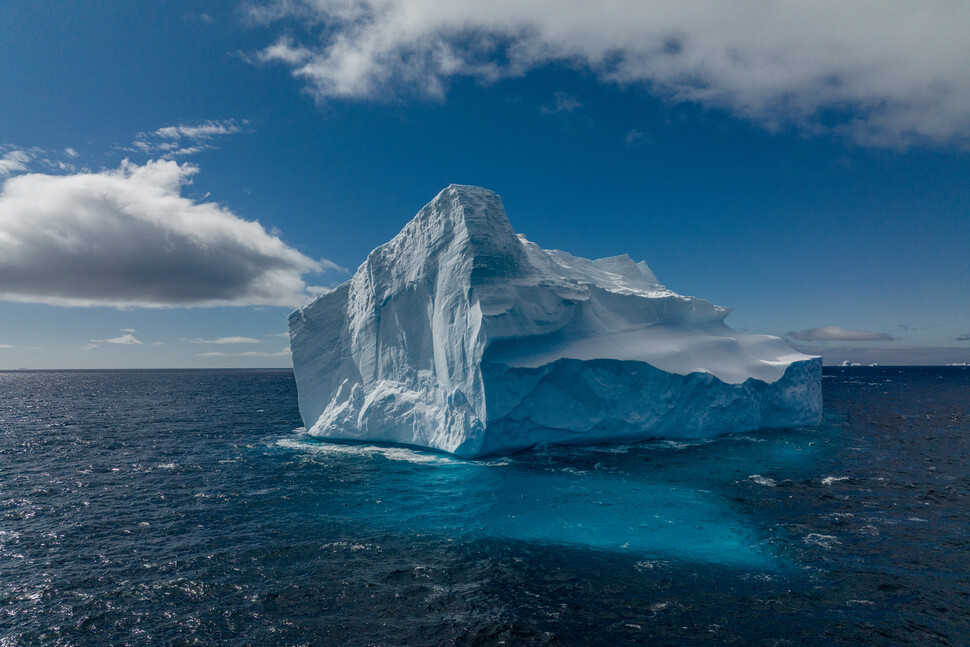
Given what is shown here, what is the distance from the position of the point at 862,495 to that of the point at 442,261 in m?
17.3

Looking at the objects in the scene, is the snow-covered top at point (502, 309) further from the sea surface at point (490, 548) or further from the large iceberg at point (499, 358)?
the sea surface at point (490, 548)

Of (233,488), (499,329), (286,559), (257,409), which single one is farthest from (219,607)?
(257,409)

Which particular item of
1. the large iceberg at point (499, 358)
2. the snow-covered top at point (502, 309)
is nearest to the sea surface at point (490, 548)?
the large iceberg at point (499, 358)

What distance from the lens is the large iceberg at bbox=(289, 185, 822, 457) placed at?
64.4 ft

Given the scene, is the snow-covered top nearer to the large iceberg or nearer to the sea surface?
the large iceberg

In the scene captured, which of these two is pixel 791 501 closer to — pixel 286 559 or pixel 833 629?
pixel 833 629

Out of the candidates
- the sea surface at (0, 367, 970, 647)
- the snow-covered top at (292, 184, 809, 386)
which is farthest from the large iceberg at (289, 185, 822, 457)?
the sea surface at (0, 367, 970, 647)

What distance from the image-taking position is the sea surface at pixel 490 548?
27.1 ft

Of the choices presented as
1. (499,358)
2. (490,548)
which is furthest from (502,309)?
(490,548)

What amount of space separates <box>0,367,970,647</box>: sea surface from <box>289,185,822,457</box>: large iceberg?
5.12ft

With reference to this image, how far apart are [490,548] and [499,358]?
913 centimetres

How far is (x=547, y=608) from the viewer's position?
8.72m

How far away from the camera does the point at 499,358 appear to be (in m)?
19.5

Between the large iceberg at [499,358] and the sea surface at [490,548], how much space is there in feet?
5.12
